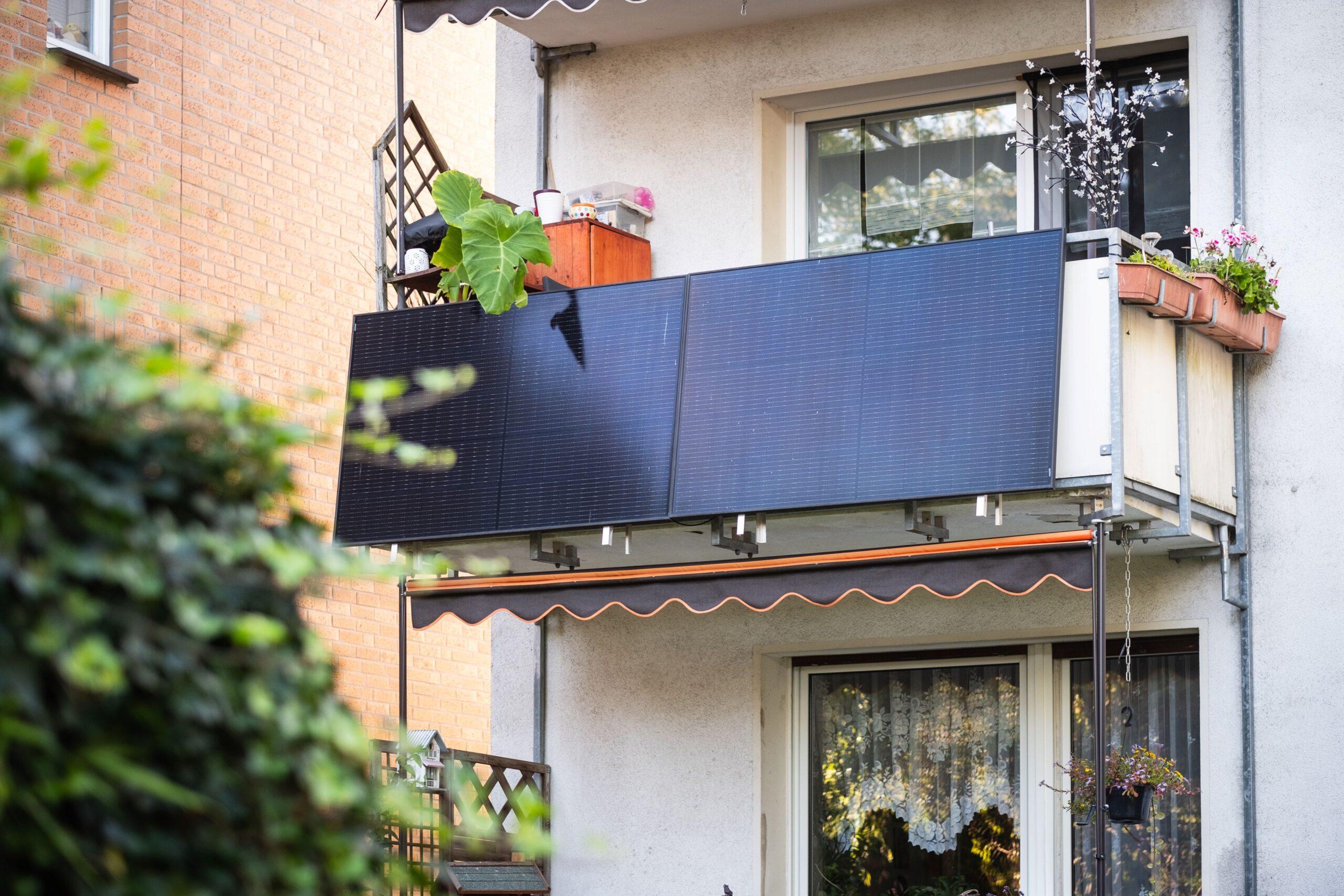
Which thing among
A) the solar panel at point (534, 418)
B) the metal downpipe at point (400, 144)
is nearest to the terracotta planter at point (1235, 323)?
the solar panel at point (534, 418)

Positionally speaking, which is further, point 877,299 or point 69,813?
point 877,299

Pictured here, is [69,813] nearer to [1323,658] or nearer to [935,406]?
[935,406]

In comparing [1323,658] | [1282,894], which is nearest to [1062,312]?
Result: [1323,658]

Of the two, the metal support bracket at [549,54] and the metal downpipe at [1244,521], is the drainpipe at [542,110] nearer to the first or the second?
the metal support bracket at [549,54]

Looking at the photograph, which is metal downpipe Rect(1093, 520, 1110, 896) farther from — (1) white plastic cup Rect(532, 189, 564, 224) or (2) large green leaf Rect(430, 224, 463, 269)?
(1) white plastic cup Rect(532, 189, 564, 224)

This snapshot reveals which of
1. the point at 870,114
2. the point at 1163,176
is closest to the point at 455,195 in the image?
the point at 870,114

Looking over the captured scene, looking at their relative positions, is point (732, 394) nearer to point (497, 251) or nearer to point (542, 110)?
point (497, 251)

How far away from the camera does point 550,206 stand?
10.3 meters

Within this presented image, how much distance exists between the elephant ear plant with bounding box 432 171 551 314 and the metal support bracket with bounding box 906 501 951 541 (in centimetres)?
242

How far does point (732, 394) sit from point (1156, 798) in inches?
122

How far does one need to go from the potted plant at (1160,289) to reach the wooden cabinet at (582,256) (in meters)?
3.24

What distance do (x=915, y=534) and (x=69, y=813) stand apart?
724 cm

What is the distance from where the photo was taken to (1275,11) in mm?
8961

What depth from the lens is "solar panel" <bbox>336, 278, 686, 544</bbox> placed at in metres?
8.80
